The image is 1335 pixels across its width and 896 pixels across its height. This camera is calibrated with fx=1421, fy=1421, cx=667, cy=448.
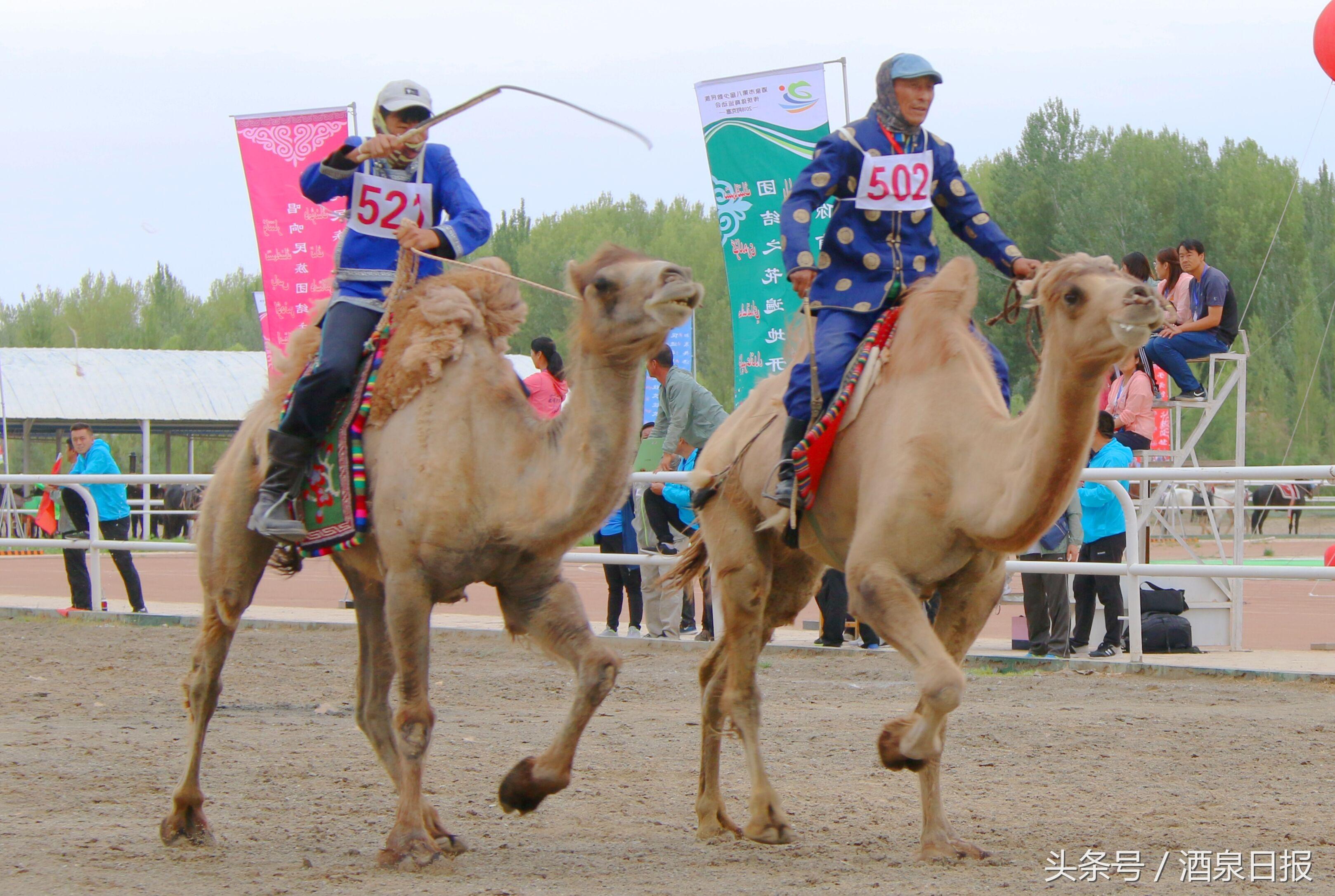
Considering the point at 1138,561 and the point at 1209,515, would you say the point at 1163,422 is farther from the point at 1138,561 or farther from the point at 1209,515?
the point at 1138,561

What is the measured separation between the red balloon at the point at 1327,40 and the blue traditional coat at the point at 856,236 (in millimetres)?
10292

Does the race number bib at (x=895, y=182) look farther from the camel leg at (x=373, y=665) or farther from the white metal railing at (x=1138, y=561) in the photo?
the camel leg at (x=373, y=665)

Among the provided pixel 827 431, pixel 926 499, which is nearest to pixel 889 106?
pixel 827 431

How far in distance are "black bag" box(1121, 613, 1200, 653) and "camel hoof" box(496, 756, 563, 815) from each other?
7.54 m

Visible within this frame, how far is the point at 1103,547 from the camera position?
36.3ft

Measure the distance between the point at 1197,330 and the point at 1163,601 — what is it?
8.74ft

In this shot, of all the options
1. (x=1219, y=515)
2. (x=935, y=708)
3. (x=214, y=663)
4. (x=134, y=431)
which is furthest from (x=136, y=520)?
(x=935, y=708)

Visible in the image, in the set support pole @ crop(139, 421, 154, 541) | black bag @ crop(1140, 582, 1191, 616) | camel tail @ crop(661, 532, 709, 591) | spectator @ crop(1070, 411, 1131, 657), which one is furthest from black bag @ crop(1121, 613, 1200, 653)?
support pole @ crop(139, 421, 154, 541)

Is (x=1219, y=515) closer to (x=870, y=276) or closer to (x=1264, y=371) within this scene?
(x=1264, y=371)

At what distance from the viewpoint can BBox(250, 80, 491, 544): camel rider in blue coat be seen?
5.57 m

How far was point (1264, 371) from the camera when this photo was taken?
4175cm

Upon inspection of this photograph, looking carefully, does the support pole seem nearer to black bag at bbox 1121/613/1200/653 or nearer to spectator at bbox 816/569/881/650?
spectator at bbox 816/569/881/650

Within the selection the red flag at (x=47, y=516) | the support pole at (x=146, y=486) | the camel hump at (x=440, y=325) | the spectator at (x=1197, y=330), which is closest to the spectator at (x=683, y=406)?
the spectator at (x=1197, y=330)

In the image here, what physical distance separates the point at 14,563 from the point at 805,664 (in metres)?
21.4
